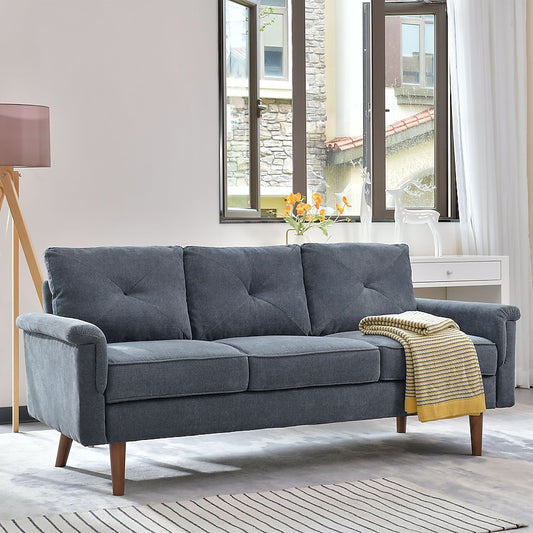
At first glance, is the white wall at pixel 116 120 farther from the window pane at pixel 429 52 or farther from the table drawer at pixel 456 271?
the window pane at pixel 429 52

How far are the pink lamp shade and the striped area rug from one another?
1704 millimetres

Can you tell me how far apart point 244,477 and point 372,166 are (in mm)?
2767

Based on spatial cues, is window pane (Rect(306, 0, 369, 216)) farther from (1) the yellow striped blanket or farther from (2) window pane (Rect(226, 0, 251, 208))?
(1) the yellow striped blanket

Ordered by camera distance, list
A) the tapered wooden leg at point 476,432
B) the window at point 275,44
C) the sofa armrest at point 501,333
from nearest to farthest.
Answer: the tapered wooden leg at point 476,432
the sofa armrest at point 501,333
the window at point 275,44

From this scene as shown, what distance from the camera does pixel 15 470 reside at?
11.5 feet

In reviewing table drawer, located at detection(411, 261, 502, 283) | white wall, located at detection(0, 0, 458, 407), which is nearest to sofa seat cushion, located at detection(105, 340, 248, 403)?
white wall, located at detection(0, 0, 458, 407)

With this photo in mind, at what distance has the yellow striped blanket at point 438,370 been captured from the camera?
3.57 metres

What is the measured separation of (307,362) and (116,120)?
1.91 m

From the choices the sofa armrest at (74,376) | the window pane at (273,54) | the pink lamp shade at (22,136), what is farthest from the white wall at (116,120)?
the window pane at (273,54)

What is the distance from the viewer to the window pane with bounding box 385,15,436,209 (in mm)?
5973

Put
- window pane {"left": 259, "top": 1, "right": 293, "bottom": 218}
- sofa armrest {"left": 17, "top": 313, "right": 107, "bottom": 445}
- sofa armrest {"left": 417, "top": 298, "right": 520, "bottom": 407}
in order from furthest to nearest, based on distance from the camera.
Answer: window pane {"left": 259, "top": 1, "right": 293, "bottom": 218} < sofa armrest {"left": 417, "top": 298, "right": 520, "bottom": 407} < sofa armrest {"left": 17, "top": 313, "right": 107, "bottom": 445}

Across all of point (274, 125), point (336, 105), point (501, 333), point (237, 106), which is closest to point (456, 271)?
point (501, 333)

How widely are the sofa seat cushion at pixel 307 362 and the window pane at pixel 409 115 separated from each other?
8.36 ft

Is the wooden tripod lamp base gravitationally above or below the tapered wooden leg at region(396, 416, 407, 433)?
above
